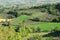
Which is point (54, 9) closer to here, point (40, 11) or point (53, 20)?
point (40, 11)

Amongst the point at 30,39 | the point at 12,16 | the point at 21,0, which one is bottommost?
the point at 21,0

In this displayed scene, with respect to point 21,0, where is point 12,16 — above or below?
above

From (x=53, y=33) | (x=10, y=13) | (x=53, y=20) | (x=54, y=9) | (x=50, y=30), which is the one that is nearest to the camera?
(x=53, y=33)

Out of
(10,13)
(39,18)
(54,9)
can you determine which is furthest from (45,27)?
(10,13)

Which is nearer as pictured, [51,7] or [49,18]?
[49,18]

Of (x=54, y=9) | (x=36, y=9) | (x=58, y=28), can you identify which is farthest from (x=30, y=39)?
(x=36, y=9)

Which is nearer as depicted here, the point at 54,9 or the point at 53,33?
the point at 53,33

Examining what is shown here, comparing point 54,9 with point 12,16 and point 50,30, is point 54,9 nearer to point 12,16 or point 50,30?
point 12,16

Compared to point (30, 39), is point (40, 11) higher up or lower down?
lower down

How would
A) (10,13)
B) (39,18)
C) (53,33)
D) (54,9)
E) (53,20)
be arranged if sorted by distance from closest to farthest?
(53,33)
(53,20)
(39,18)
(54,9)
(10,13)
